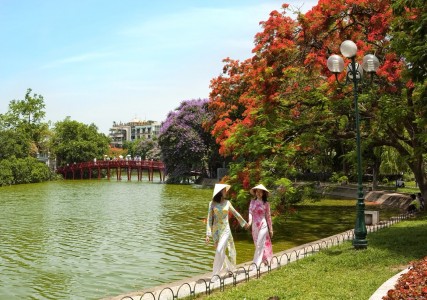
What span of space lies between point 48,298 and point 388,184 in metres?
34.6

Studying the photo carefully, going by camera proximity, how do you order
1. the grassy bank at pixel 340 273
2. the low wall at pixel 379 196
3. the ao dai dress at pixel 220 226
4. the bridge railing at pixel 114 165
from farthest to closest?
the bridge railing at pixel 114 165, the low wall at pixel 379 196, the ao dai dress at pixel 220 226, the grassy bank at pixel 340 273

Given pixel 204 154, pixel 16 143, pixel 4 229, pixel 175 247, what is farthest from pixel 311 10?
pixel 16 143

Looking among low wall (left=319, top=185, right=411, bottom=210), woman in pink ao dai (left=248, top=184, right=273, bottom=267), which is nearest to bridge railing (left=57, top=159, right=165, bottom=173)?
low wall (left=319, top=185, right=411, bottom=210)

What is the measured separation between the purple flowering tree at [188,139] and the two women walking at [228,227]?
40657 mm

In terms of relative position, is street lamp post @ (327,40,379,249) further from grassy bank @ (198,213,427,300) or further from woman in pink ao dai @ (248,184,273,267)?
woman in pink ao dai @ (248,184,273,267)

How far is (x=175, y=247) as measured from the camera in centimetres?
1560

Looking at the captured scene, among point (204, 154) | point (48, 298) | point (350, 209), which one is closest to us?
point (48, 298)

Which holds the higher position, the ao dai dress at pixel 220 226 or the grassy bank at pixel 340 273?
the ao dai dress at pixel 220 226

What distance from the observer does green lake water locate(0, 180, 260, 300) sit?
11.2 m

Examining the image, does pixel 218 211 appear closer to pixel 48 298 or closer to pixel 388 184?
pixel 48 298

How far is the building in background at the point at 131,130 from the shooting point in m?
165

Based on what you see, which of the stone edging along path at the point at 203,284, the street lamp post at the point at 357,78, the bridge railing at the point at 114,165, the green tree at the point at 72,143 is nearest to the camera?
the stone edging along path at the point at 203,284

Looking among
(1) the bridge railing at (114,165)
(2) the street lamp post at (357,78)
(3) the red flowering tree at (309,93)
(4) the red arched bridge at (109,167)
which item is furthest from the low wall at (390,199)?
(1) the bridge railing at (114,165)

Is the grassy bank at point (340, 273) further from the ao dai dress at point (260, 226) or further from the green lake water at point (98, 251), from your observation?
the green lake water at point (98, 251)
